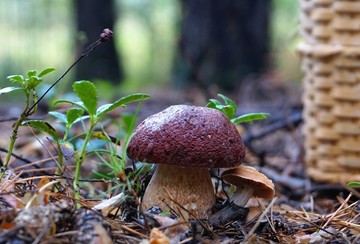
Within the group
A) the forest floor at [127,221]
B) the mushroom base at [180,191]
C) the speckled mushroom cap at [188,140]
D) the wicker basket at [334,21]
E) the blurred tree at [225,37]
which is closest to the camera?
the forest floor at [127,221]

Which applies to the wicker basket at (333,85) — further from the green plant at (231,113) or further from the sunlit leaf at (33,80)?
the sunlit leaf at (33,80)

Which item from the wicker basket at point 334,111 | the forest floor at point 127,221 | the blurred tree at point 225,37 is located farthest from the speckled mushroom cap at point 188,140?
the blurred tree at point 225,37

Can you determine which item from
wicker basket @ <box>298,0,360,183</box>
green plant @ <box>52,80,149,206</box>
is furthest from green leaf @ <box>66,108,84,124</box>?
wicker basket @ <box>298,0,360,183</box>

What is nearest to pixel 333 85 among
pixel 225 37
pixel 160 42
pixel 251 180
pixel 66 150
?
pixel 251 180

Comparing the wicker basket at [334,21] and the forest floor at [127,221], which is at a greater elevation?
the wicker basket at [334,21]

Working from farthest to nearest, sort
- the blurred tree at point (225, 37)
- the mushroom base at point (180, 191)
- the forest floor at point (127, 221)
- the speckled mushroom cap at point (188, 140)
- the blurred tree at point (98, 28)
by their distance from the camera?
the blurred tree at point (98, 28) < the blurred tree at point (225, 37) < the mushroom base at point (180, 191) < the speckled mushroom cap at point (188, 140) < the forest floor at point (127, 221)

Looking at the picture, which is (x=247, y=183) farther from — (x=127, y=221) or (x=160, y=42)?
(x=160, y=42)

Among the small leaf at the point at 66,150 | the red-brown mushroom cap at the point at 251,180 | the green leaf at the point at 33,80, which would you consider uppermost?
the green leaf at the point at 33,80
